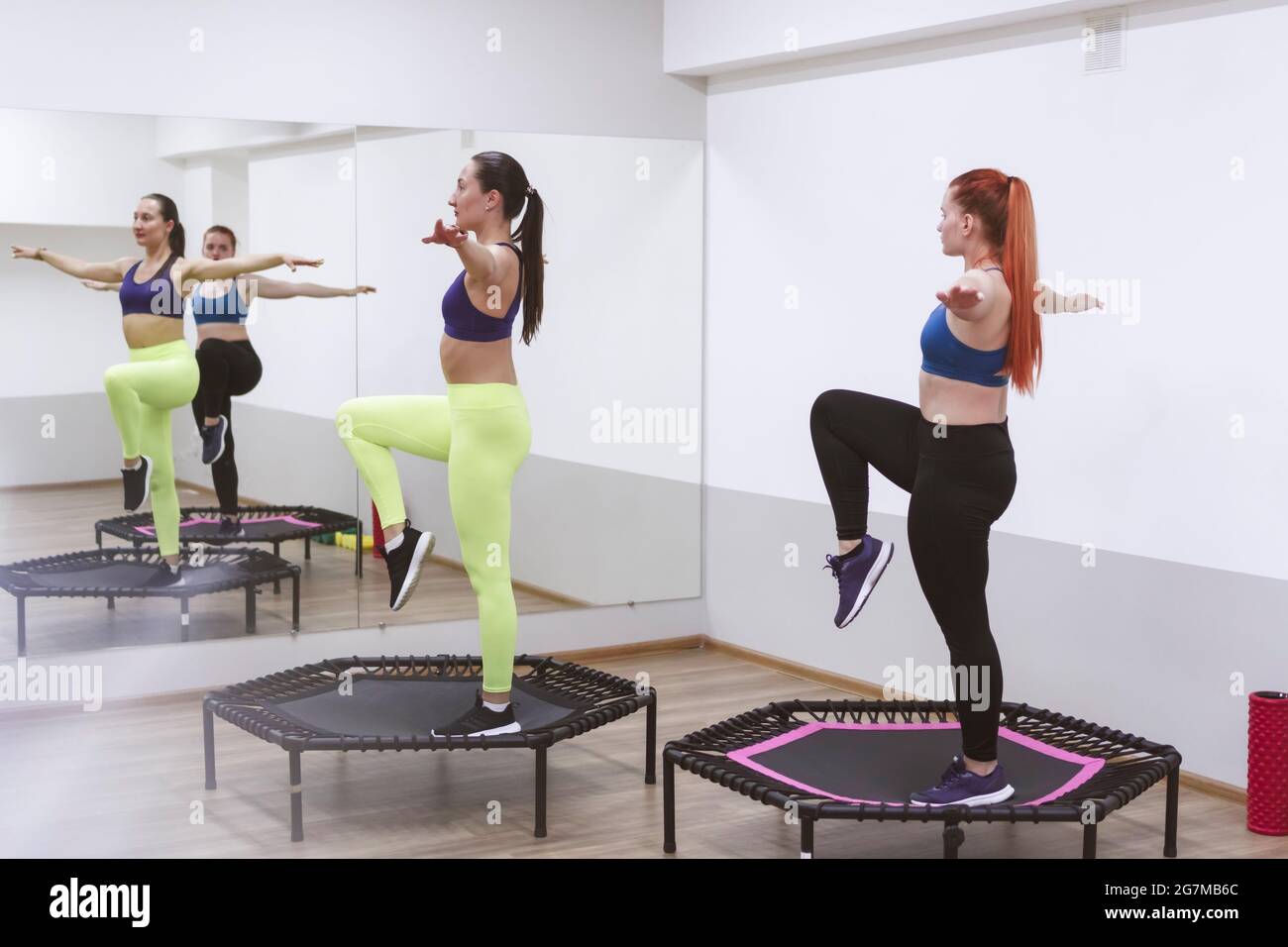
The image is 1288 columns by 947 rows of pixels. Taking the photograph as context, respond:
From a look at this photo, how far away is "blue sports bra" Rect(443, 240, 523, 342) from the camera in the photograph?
400 cm

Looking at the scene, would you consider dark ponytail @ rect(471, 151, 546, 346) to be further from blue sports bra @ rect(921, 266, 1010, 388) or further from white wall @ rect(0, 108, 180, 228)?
white wall @ rect(0, 108, 180, 228)

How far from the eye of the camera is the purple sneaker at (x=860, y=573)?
3.74m

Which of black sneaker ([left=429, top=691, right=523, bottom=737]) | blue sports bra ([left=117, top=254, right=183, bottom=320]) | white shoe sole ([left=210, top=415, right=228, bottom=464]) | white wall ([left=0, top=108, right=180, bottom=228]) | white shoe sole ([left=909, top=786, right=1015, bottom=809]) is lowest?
white shoe sole ([left=909, top=786, right=1015, bottom=809])

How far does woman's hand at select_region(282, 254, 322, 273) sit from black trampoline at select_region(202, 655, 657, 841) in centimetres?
135

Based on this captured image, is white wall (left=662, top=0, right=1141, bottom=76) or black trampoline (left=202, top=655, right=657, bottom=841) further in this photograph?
white wall (left=662, top=0, right=1141, bottom=76)

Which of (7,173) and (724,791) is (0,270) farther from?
(724,791)

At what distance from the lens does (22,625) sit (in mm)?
4945

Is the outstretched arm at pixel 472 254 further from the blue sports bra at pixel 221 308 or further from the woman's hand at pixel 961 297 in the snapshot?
the blue sports bra at pixel 221 308

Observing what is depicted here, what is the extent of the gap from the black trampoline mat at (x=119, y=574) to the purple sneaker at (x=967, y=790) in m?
2.66

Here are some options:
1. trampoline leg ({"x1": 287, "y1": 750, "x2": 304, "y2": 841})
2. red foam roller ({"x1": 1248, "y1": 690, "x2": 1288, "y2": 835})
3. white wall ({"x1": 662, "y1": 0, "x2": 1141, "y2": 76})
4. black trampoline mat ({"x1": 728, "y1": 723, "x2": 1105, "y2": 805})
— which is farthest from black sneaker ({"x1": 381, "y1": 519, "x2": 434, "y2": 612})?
white wall ({"x1": 662, "y1": 0, "x2": 1141, "y2": 76})

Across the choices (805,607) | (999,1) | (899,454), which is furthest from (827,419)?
(805,607)

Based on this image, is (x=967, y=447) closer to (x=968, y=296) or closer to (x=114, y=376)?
(x=968, y=296)

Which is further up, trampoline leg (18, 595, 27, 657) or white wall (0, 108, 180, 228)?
white wall (0, 108, 180, 228)

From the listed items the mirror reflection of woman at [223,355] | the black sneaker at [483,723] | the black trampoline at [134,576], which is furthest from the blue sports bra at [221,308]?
the black sneaker at [483,723]
